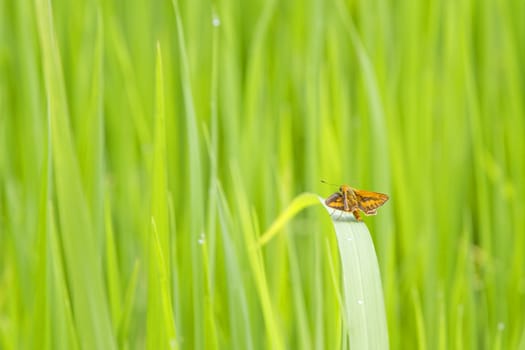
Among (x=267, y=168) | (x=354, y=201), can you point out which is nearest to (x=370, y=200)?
(x=354, y=201)

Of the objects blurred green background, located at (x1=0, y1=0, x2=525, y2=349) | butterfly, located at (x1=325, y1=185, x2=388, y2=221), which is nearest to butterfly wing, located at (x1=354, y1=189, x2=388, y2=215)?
butterfly, located at (x1=325, y1=185, x2=388, y2=221)

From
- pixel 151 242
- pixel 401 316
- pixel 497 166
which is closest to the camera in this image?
pixel 151 242

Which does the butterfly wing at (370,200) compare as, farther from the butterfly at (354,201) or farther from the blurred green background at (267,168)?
the blurred green background at (267,168)

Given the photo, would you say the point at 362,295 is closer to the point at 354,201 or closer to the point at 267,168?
the point at 354,201

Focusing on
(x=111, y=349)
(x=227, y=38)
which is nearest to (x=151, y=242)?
(x=111, y=349)

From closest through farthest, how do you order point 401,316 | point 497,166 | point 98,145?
1. point 98,145
2. point 401,316
3. point 497,166

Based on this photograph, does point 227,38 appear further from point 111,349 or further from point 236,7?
point 111,349

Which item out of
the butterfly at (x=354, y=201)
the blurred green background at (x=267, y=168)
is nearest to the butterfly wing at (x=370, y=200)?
the butterfly at (x=354, y=201)

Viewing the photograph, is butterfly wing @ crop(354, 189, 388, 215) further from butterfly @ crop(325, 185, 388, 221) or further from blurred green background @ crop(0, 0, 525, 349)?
blurred green background @ crop(0, 0, 525, 349)
